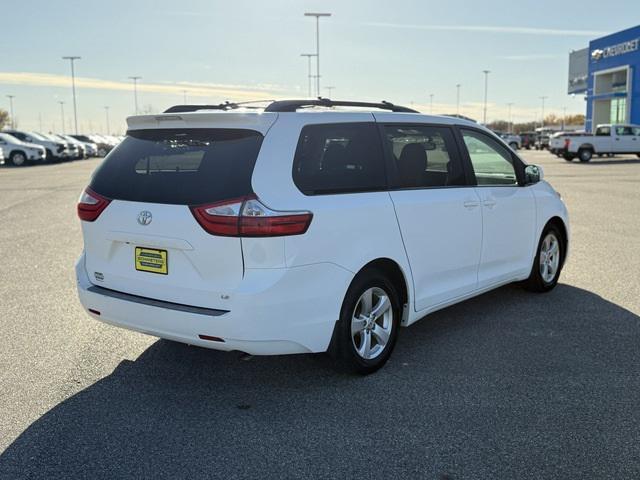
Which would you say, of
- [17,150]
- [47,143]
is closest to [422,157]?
[17,150]

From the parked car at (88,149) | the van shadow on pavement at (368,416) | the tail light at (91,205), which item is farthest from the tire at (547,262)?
the parked car at (88,149)

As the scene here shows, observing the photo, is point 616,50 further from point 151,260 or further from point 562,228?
point 151,260

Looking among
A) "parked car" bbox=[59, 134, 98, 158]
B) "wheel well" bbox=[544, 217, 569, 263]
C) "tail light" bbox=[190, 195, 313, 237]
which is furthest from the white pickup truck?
"tail light" bbox=[190, 195, 313, 237]

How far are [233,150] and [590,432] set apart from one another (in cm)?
256

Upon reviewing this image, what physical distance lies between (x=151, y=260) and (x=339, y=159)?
1.36m

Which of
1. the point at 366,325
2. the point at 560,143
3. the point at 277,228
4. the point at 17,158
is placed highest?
the point at 277,228

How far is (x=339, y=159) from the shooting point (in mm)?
4445

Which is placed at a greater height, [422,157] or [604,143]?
[422,157]

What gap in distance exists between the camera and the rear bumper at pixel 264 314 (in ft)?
12.7

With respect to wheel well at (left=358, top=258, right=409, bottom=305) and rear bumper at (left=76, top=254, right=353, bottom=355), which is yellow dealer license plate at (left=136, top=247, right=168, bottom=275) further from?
wheel well at (left=358, top=258, right=409, bottom=305)

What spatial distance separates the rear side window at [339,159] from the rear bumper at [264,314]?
539 mm

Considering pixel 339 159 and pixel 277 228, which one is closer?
pixel 277 228

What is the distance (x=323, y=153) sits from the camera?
4309 millimetres

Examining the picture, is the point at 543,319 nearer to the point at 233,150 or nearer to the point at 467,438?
the point at 467,438
